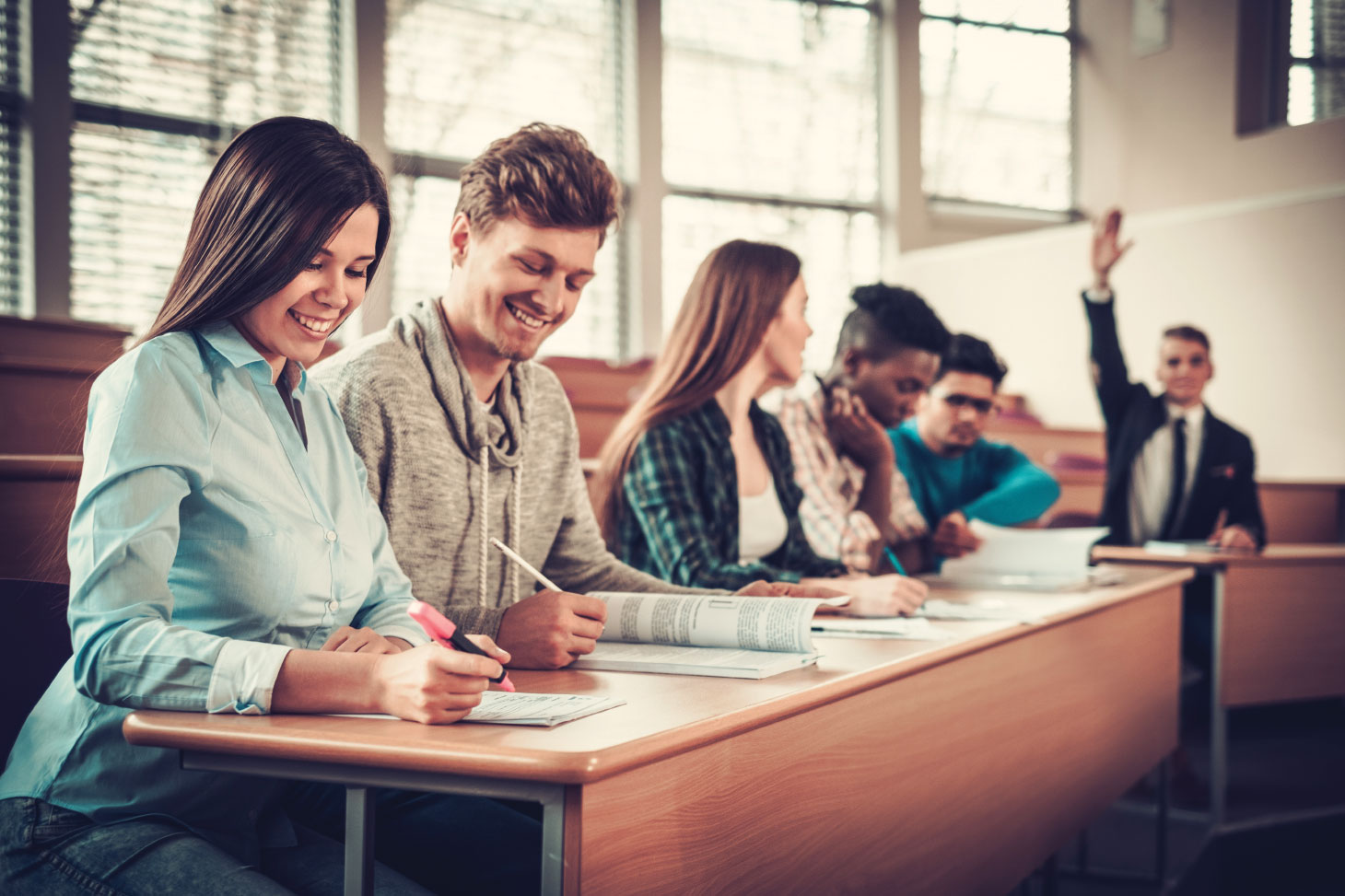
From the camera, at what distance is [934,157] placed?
304 inches

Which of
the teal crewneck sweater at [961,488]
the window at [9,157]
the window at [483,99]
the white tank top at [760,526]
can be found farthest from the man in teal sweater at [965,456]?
the window at [9,157]

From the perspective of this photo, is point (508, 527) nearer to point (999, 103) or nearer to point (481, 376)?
point (481, 376)

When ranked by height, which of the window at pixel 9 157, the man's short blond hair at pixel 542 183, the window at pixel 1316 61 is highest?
the window at pixel 1316 61

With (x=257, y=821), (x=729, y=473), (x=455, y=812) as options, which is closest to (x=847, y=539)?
(x=729, y=473)

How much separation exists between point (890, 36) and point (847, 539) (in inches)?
239

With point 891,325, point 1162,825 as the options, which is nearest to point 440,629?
point 891,325

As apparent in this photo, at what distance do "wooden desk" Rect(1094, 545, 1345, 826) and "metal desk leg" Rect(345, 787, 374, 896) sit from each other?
271 centimetres

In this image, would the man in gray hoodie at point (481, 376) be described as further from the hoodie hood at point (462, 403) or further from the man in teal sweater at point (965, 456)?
the man in teal sweater at point (965, 456)

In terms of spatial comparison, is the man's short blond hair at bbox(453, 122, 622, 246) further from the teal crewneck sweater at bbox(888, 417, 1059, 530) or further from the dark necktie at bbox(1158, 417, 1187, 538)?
the dark necktie at bbox(1158, 417, 1187, 538)

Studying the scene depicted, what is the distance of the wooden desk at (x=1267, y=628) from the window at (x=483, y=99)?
3871 millimetres

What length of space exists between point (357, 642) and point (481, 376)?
56cm

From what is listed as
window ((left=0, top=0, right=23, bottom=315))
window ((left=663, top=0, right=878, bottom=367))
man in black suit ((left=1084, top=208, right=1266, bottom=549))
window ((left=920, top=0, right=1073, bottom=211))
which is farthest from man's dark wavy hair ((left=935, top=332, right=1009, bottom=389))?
window ((left=920, top=0, right=1073, bottom=211))

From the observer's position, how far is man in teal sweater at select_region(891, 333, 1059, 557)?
2818mm

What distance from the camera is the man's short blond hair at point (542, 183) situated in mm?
1430
